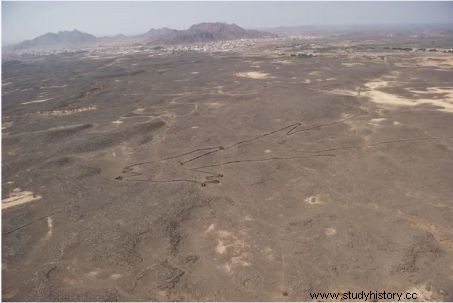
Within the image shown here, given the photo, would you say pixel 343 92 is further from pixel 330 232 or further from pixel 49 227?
pixel 49 227

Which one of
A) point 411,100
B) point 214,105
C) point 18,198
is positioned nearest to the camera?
point 18,198

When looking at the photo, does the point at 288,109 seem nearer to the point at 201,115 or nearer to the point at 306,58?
the point at 201,115

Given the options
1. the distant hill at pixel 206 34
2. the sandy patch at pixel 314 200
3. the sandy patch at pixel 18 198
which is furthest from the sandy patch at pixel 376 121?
the distant hill at pixel 206 34

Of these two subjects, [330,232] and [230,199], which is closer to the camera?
[330,232]

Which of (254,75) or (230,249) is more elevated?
(254,75)

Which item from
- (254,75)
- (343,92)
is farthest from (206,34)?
(343,92)

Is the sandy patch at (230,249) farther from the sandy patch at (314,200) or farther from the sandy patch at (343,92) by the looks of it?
the sandy patch at (343,92)

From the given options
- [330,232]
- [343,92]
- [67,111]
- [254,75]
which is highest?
[254,75]

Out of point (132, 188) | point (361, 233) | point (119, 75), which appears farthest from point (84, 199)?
point (119, 75)
